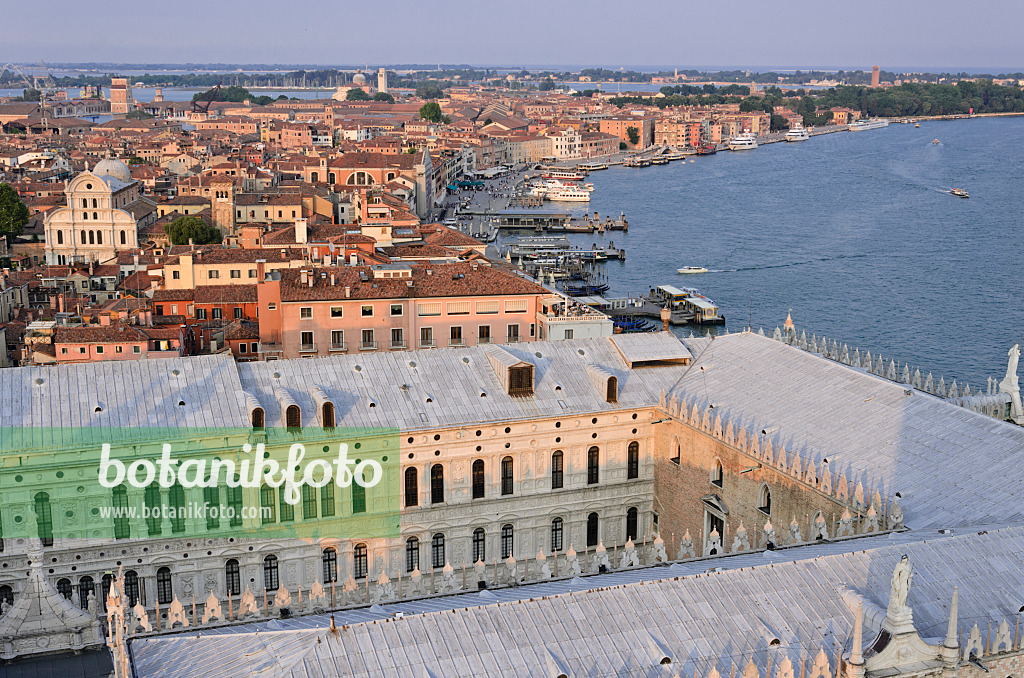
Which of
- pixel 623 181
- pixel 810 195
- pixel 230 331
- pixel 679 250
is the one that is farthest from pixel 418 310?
pixel 623 181

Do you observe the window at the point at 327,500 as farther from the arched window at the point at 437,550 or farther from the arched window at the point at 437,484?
the arched window at the point at 437,550

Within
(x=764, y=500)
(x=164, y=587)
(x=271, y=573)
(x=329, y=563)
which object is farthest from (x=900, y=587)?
(x=164, y=587)

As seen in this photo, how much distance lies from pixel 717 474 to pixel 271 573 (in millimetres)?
9007

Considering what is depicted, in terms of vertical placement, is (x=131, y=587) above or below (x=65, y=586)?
below

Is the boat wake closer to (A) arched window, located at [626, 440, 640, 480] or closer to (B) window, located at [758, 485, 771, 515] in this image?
(A) arched window, located at [626, 440, 640, 480]

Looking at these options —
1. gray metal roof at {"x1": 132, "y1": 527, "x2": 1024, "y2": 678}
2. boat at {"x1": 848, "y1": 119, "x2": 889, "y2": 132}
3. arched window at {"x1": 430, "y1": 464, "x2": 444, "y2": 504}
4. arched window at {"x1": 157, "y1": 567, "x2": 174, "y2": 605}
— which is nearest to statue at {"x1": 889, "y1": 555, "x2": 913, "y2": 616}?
gray metal roof at {"x1": 132, "y1": 527, "x2": 1024, "y2": 678}

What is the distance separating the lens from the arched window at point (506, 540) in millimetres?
25469

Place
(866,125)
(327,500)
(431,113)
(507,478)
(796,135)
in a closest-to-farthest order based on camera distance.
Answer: (327,500) → (507,478) → (431,113) → (796,135) → (866,125)

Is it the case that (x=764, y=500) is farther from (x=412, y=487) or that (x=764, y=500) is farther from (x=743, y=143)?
(x=743, y=143)

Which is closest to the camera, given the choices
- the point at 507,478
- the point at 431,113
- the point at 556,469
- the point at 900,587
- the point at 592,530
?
the point at 900,587

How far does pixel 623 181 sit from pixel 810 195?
25193 millimetres

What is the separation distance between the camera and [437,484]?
971 inches

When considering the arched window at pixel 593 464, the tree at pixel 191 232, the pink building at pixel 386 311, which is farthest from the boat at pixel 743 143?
the arched window at pixel 593 464

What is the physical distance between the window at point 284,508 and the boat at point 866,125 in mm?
167370
